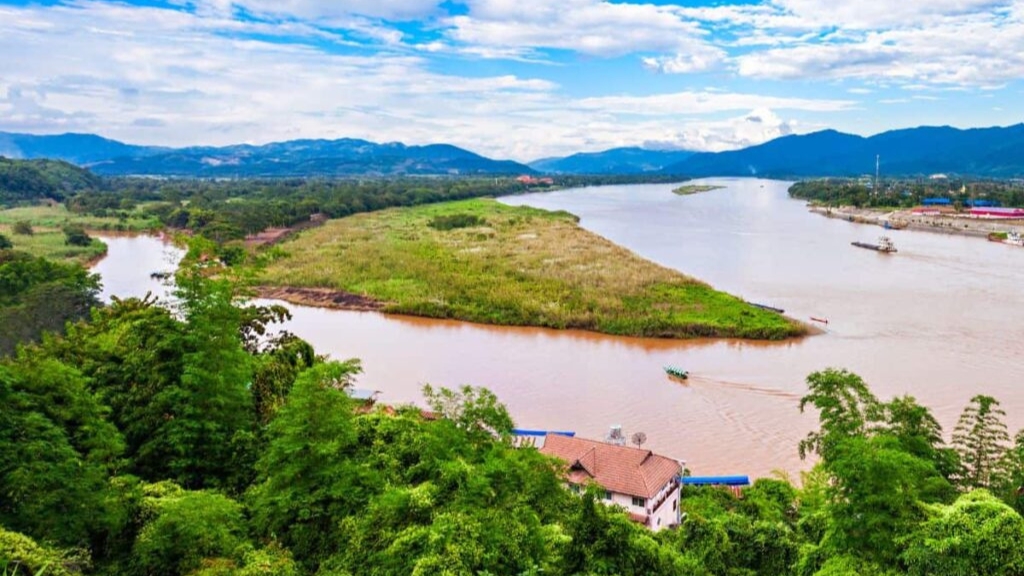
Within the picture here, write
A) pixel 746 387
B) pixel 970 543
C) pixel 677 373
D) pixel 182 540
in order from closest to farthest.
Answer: pixel 970 543 < pixel 182 540 < pixel 746 387 < pixel 677 373

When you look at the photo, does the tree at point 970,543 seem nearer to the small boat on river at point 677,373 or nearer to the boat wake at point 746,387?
the boat wake at point 746,387

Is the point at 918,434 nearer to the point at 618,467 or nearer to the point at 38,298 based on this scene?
the point at 618,467

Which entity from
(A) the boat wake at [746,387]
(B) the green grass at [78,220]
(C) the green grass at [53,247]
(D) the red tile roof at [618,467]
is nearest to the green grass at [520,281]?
(A) the boat wake at [746,387]

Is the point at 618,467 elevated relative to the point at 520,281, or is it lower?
lower

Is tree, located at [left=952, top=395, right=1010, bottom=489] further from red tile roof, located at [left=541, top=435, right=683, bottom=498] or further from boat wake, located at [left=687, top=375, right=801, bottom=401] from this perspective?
boat wake, located at [left=687, top=375, right=801, bottom=401]

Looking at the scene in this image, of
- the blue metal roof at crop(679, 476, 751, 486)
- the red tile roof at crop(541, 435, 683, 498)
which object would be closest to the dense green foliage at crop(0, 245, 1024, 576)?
the red tile roof at crop(541, 435, 683, 498)

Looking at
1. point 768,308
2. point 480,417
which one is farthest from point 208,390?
point 768,308

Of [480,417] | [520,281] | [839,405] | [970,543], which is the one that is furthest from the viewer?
[520,281]

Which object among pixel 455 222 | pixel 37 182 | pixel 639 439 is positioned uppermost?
pixel 37 182
